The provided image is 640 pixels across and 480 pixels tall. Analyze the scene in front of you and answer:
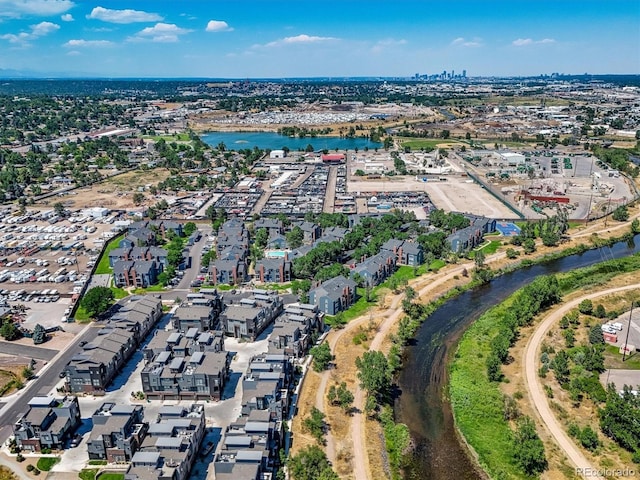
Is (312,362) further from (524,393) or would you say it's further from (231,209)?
(231,209)

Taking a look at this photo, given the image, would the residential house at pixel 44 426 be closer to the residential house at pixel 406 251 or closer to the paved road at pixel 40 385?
the paved road at pixel 40 385

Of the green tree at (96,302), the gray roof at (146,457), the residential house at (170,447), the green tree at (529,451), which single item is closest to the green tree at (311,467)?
the residential house at (170,447)

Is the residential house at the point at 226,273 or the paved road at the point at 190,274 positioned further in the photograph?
the residential house at the point at 226,273

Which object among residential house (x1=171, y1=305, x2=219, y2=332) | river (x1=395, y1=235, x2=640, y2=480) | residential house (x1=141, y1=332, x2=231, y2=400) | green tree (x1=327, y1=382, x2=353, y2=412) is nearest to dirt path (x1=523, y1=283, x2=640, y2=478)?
river (x1=395, y1=235, x2=640, y2=480)

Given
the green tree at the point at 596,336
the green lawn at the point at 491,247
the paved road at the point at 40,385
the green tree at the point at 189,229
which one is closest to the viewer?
the paved road at the point at 40,385

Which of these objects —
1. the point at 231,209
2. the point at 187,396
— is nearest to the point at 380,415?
the point at 187,396

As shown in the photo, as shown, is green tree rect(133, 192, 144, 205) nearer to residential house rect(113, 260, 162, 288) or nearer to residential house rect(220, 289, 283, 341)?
residential house rect(113, 260, 162, 288)
